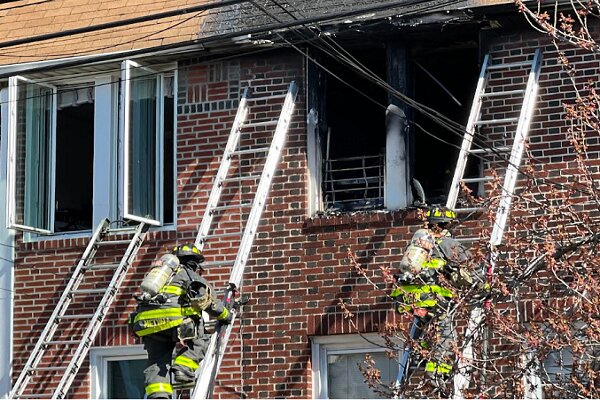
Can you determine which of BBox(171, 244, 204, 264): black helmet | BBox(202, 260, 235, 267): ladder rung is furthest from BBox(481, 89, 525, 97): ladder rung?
BBox(171, 244, 204, 264): black helmet

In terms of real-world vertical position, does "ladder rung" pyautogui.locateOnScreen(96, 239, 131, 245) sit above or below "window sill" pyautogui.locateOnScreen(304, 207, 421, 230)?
below

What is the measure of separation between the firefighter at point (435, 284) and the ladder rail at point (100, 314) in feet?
11.1

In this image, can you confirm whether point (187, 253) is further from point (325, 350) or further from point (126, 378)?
point (126, 378)

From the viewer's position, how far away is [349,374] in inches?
545

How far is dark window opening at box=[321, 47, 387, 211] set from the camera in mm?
14617

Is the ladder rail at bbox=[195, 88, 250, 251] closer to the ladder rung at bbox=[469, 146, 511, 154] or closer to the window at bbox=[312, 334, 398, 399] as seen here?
the window at bbox=[312, 334, 398, 399]

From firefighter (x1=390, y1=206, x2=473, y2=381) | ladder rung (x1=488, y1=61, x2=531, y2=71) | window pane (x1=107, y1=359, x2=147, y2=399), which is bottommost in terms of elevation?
window pane (x1=107, y1=359, x2=147, y2=399)

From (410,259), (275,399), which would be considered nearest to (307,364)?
(275,399)

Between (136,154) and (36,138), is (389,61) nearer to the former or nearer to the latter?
(136,154)

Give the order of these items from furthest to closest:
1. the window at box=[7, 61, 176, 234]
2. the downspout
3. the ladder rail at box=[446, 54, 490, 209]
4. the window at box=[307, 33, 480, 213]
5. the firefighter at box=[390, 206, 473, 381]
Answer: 1. the downspout
2. the window at box=[7, 61, 176, 234]
3. the window at box=[307, 33, 480, 213]
4. the ladder rail at box=[446, 54, 490, 209]
5. the firefighter at box=[390, 206, 473, 381]

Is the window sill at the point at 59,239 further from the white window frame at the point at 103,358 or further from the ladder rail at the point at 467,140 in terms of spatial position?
the ladder rail at the point at 467,140

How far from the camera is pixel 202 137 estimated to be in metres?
14.9

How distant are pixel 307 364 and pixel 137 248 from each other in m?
2.19

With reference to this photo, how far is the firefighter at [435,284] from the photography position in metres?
9.59
